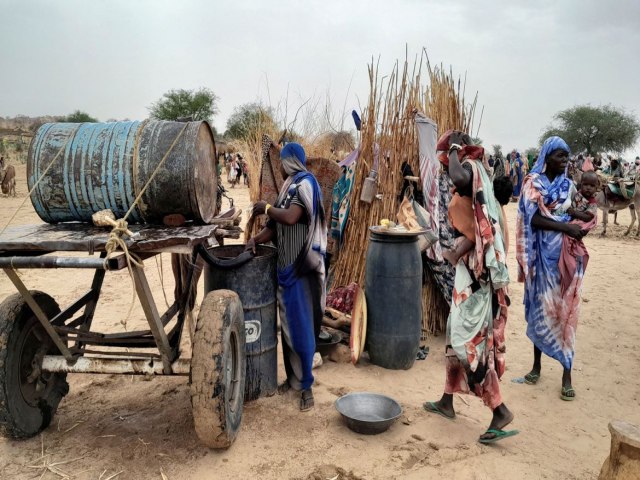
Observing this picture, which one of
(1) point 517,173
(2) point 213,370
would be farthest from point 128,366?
(1) point 517,173

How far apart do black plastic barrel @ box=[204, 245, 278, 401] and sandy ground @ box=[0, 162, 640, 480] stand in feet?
0.57

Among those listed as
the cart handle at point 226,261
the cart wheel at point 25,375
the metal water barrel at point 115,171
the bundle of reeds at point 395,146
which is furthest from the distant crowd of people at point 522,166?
the cart wheel at point 25,375

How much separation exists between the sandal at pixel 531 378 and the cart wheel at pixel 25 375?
350 centimetres

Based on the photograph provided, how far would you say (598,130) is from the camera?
37531 mm

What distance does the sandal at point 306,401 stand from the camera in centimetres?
339

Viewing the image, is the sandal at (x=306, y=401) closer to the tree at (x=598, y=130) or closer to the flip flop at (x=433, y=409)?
the flip flop at (x=433, y=409)

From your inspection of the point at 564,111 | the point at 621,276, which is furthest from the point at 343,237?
the point at 564,111

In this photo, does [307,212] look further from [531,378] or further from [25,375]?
[531,378]

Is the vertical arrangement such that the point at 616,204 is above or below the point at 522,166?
below

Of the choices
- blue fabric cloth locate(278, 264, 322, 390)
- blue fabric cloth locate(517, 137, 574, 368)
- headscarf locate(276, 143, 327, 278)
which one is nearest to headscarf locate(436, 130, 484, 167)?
headscarf locate(276, 143, 327, 278)

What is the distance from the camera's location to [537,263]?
3.84 m

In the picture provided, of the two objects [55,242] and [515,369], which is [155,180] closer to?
[55,242]

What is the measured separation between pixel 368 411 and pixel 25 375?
2.17 metres

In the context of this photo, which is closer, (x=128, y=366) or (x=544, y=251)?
(x=128, y=366)
